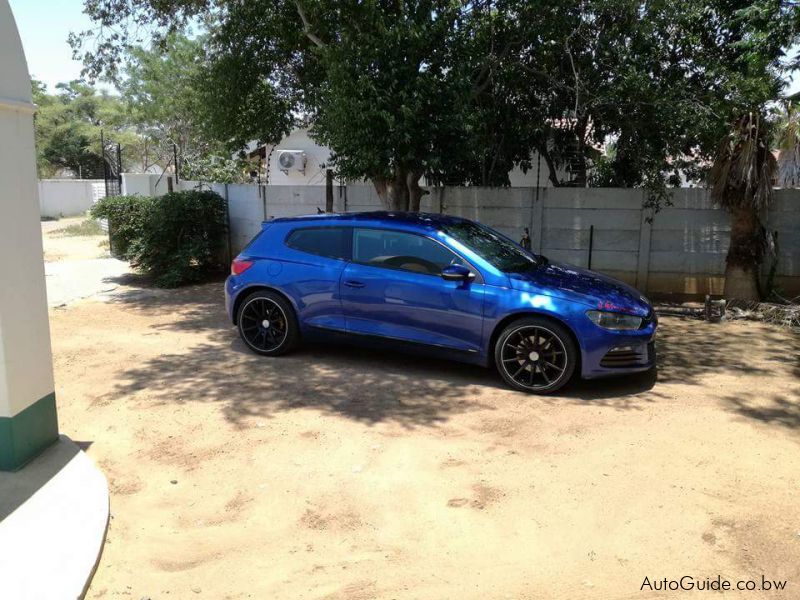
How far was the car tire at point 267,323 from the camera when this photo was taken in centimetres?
685

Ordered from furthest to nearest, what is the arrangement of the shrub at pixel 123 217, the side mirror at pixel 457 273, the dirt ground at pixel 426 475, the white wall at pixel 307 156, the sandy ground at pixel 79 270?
the white wall at pixel 307 156 → the shrub at pixel 123 217 → the sandy ground at pixel 79 270 → the side mirror at pixel 457 273 → the dirt ground at pixel 426 475

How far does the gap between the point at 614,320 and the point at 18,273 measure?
451cm

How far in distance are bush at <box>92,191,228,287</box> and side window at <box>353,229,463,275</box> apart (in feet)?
20.3

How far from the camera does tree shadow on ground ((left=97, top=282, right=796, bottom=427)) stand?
556 cm

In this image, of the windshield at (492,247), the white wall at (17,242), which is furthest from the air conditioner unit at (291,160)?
the white wall at (17,242)

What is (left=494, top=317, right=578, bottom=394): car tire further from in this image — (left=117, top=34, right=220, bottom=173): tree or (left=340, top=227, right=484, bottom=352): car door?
(left=117, top=34, right=220, bottom=173): tree

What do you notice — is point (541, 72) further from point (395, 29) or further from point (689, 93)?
point (395, 29)

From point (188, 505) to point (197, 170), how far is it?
19335 millimetres

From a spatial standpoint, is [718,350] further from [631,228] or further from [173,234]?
[173,234]

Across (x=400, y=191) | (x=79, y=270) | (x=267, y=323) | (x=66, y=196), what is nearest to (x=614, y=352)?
(x=267, y=323)

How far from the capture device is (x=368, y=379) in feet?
20.6

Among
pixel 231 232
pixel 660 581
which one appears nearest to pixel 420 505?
pixel 660 581

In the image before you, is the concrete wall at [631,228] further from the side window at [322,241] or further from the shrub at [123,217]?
the shrub at [123,217]

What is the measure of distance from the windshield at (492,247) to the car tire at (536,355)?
650 millimetres
